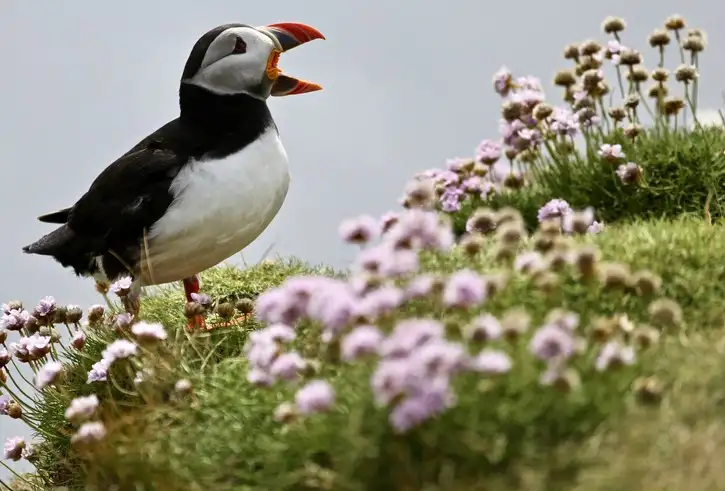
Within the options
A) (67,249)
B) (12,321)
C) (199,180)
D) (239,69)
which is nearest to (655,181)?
(239,69)

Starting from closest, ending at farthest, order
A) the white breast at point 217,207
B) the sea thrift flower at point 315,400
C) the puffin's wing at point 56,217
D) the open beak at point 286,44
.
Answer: the sea thrift flower at point 315,400 < the white breast at point 217,207 < the open beak at point 286,44 < the puffin's wing at point 56,217

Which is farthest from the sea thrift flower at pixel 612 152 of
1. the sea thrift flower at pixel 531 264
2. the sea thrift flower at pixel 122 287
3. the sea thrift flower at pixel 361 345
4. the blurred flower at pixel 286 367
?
the sea thrift flower at pixel 361 345

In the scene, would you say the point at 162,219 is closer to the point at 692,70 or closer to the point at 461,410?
the point at 461,410

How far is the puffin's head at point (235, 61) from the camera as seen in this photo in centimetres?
597

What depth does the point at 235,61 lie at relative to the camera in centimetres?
595

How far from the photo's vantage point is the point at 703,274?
430 cm

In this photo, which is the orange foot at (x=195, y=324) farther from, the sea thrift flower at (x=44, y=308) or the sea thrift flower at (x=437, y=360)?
the sea thrift flower at (x=437, y=360)

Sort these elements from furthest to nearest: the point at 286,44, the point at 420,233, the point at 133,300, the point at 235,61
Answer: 1. the point at 286,44
2. the point at 133,300
3. the point at 235,61
4. the point at 420,233

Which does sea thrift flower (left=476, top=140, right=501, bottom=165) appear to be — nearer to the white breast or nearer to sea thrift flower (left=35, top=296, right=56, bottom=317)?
the white breast

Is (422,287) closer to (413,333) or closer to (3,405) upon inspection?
(413,333)

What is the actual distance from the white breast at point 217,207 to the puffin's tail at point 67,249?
395 millimetres

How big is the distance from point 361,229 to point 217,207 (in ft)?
8.02

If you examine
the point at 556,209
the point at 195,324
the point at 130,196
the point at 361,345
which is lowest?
the point at 361,345

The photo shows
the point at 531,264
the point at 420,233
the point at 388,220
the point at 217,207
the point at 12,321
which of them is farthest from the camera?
the point at 12,321
